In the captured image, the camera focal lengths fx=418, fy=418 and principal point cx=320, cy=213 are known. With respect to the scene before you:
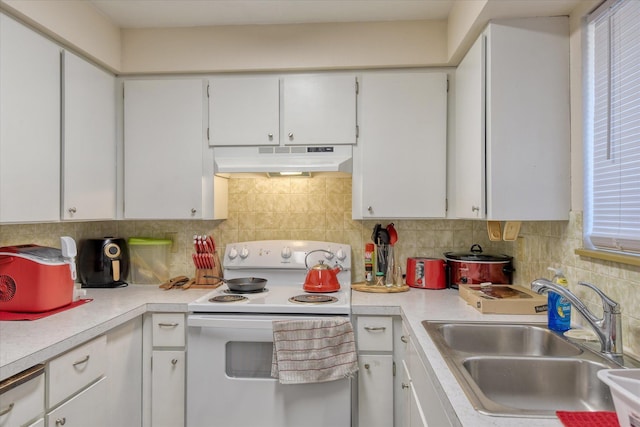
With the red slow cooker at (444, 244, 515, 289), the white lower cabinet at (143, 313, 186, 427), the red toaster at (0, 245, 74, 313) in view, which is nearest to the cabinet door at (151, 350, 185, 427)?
the white lower cabinet at (143, 313, 186, 427)

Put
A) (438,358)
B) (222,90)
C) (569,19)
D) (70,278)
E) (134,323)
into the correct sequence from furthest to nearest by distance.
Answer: (222,90) → (134,323) → (70,278) → (569,19) → (438,358)

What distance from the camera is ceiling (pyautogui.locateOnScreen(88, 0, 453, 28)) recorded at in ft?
6.93

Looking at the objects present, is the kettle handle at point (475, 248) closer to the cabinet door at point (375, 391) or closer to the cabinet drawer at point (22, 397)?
the cabinet door at point (375, 391)

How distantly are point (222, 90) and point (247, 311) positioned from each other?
124 cm

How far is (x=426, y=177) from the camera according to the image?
2305mm

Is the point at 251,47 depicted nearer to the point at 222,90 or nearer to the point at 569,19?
the point at 222,90

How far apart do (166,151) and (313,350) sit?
1.39 meters

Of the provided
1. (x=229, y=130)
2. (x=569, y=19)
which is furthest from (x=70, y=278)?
(x=569, y=19)

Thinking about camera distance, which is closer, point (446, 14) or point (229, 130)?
point (446, 14)

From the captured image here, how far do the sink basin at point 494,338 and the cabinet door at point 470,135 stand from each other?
0.49 m

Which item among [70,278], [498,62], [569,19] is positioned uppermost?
[569,19]

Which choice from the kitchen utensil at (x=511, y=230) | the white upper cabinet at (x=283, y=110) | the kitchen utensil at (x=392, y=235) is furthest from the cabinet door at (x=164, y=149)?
the kitchen utensil at (x=511, y=230)

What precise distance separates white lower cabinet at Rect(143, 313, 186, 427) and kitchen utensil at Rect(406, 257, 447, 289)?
131cm

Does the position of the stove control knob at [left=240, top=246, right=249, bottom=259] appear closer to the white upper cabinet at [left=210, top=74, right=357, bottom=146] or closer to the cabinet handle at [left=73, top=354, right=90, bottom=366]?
the white upper cabinet at [left=210, top=74, right=357, bottom=146]
